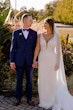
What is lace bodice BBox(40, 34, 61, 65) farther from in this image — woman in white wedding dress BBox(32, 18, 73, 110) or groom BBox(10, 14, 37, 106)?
groom BBox(10, 14, 37, 106)

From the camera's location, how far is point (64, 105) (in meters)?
6.49

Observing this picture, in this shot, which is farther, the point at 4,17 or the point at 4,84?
the point at 4,17

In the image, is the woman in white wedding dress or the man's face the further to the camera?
the woman in white wedding dress

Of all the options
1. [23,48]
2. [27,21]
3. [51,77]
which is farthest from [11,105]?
[27,21]

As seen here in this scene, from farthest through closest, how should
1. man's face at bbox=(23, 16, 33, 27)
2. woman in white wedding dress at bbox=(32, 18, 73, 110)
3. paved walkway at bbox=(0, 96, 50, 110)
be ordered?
paved walkway at bbox=(0, 96, 50, 110), woman in white wedding dress at bbox=(32, 18, 73, 110), man's face at bbox=(23, 16, 33, 27)

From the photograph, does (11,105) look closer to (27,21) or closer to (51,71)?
(51,71)

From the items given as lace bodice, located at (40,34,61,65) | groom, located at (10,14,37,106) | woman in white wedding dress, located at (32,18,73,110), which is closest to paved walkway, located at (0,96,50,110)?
woman in white wedding dress, located at (32,18,73,110)

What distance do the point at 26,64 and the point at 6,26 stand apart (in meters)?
2.66

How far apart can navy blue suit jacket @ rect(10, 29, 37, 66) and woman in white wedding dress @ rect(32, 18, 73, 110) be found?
3.9 inches

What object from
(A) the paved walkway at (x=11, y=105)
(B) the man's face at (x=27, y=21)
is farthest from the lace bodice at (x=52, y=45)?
(A) the paved walkway at (x=11, y=105)

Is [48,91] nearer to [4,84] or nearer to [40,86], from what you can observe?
Answer: [40,86]

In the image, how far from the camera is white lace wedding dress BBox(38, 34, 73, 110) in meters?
6.77

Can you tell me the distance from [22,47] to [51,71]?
0.81 metres

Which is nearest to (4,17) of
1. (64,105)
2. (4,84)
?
(4,84)
